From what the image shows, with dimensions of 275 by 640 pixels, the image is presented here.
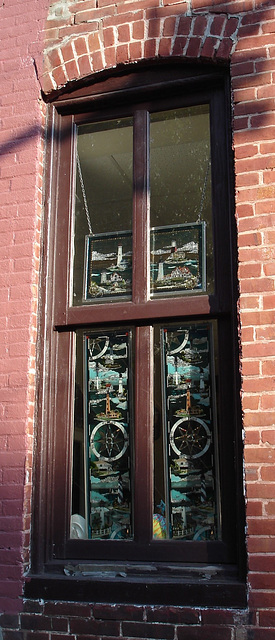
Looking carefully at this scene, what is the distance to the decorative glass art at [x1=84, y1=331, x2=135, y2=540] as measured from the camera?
315 cm

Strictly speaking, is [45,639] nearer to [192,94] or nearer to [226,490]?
[226,490]

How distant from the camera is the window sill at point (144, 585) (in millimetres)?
2746

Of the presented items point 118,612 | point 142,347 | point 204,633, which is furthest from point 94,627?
point 142,347

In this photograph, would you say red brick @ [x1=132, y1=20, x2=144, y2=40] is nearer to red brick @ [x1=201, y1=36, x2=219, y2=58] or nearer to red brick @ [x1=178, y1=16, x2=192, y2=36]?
red brick @ [x1=178, y1=16, x2=192, y2=36]

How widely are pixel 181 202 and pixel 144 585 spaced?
210 cm

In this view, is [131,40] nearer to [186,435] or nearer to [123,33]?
[123,33]

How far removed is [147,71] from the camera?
3.60 meters

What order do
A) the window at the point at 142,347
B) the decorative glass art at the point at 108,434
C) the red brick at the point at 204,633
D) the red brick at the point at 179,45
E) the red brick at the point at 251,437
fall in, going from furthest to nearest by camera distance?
the red brick at the point at 179,45 < the decorative glass art at the point at 108,434 < the window at the point at 142,347 < the red brick at the point at 251,437 < the red brick at the point at 204,633

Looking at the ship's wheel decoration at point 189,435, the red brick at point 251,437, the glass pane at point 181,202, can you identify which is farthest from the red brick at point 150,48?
the red brick at point 251,437

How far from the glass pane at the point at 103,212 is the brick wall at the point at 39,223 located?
0.27 metres

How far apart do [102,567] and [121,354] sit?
1117 mm

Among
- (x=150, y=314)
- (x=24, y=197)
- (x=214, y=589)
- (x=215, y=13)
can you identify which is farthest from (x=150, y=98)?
(x=214, y=589)

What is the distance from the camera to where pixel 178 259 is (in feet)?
11.2

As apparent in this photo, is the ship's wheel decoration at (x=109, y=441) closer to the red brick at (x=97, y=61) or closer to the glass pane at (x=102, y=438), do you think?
the glass pane at (x=102, y=438)
